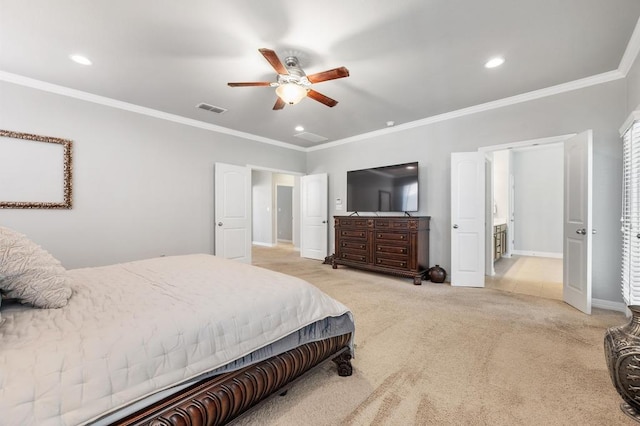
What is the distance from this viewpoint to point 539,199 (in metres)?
6.58

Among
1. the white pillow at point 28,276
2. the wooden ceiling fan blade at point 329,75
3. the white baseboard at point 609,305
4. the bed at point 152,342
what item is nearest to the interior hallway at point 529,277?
the white baseboard at point 609,305

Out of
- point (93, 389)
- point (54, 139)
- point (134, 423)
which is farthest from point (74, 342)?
point (54, 139)

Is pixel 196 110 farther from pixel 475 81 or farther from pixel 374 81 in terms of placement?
pixel 475 81

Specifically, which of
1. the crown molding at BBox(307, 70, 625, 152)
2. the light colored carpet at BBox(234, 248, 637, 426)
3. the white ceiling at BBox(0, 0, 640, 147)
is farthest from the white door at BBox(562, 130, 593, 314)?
the white ceiling at BBox(0, 0, 640, 147)

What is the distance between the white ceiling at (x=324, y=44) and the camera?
2045 mm

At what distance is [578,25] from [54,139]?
221 inches

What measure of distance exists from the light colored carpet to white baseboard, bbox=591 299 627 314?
0.15m

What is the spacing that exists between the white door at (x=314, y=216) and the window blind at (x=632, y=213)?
4.41 metres

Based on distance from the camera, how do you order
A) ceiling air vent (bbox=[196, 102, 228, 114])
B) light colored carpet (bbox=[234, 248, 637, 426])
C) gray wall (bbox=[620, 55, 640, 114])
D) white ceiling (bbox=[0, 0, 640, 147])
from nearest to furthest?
light colored carpet (bbox=[234, 248, 637, 426]), white ceiling (bbox=[0, 0, 640, 147]), gray wall (bbox=[620, 55, 640, 114]), ceiling air vent (bbox=[196, 102, 228, 114])

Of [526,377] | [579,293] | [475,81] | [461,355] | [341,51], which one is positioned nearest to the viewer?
[526,377]

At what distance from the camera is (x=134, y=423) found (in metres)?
0.95

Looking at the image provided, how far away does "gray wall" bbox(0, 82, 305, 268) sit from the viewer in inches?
128

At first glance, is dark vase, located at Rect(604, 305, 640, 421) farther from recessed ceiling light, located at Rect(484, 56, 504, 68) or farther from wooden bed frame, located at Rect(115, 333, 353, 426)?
recessed ceiling light, located at Rect(484, 56, 504, 68)

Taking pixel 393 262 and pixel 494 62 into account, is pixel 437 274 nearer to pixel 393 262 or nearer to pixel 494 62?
pixel 393 262
